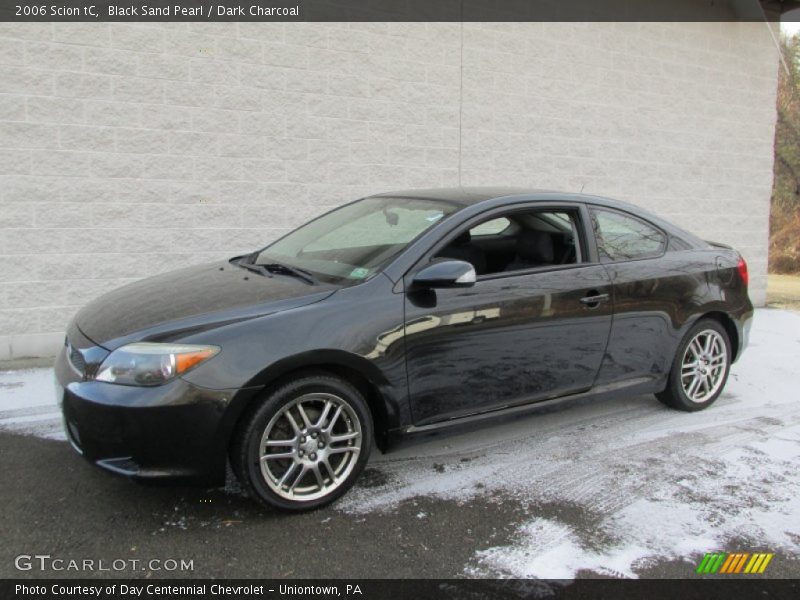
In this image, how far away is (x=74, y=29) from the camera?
560cm

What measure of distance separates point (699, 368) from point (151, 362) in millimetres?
3652

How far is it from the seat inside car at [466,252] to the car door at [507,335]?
5cm

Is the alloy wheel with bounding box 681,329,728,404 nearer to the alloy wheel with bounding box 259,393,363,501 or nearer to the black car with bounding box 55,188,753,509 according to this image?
the black car with bounding box 55,188,753,509

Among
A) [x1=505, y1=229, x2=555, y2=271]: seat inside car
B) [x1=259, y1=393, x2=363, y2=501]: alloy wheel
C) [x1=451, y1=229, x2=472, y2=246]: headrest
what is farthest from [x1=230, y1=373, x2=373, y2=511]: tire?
[x1=505, y1=229, x2=555, y2=271]: seat inside car

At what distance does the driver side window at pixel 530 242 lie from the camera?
13.7 ft

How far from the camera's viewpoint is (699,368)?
4852 mm

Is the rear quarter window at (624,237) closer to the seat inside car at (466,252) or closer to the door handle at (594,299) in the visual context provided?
the door handle at (594,299)

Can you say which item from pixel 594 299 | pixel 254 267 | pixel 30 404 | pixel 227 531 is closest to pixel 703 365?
pixel 594 299

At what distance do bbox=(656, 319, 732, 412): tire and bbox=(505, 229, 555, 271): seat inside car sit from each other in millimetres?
1195

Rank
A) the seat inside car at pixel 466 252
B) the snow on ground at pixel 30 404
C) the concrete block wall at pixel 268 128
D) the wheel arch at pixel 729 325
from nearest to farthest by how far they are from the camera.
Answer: the seat inside car at pixel 466 252, the snow on ground at pixel 30 404, the wheel arch at pixel 729 325, the concrete block wall at pixel 268 128

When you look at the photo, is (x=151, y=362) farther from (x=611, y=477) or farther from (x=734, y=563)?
(x=734, y=563)

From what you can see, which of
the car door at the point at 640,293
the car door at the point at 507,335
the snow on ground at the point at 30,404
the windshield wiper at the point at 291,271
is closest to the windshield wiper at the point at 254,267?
the windshield wiper at the point at 291,271
